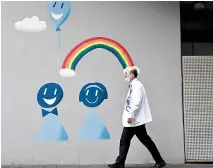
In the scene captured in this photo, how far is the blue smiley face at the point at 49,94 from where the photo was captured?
6922 mm

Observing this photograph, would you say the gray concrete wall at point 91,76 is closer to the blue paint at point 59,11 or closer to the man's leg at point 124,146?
the blue paint at point 59,11

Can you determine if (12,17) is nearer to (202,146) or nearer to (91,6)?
(91,6)

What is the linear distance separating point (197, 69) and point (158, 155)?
1918 millimetres

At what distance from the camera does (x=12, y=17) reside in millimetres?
6930

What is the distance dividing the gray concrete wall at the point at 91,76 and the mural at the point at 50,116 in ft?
0.30

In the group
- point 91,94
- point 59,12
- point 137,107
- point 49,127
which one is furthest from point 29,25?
point 137,107

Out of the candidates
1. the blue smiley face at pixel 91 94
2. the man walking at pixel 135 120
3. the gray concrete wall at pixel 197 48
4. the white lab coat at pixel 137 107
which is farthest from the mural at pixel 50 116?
the gray concrete wall at pixel 197 48

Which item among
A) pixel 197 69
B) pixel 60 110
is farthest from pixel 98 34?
pixel 197 69

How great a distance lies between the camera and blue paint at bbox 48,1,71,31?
22.9 ft

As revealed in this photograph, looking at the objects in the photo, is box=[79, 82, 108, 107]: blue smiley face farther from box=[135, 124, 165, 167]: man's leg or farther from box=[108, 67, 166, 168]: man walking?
box=[135, 124, 165, 167]: man's leg

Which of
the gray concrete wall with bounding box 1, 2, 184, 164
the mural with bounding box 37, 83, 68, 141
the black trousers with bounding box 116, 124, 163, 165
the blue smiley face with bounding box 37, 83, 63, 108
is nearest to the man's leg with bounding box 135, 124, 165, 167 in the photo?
the black trousers with bounding box 116, 124, 163, 165

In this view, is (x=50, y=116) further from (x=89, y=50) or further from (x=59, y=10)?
(x=59, y=10)

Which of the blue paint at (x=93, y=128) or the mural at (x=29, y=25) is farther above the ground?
the mural at (x=29, y=25)

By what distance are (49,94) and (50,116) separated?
0.41 meters
